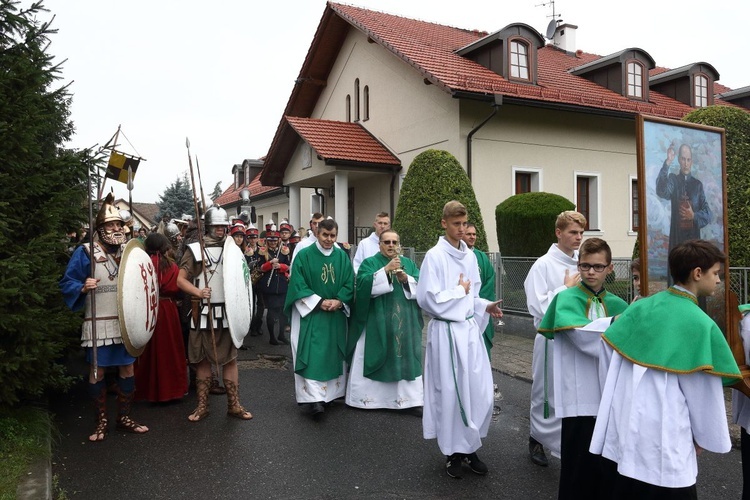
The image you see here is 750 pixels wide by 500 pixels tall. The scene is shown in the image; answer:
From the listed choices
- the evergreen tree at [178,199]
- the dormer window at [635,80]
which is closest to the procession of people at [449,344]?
the dormer window at [635,80]

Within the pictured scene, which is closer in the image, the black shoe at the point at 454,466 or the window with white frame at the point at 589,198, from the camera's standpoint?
the black shoe at the point at 454,466

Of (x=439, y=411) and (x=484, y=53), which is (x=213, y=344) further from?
(x=484, y=53)

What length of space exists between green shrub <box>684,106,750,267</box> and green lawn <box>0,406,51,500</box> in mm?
8020

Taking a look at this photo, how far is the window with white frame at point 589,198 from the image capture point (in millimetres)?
19188

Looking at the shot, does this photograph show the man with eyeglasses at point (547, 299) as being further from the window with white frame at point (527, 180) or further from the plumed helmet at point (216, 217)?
the window with white frame at point (527, 180)

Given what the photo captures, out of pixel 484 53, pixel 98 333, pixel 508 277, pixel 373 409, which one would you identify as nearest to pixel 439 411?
pixel 373 409

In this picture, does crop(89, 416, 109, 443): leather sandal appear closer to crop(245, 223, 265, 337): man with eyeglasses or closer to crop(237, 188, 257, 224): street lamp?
crop(245, 223, 265, 337): man with eyeglasses

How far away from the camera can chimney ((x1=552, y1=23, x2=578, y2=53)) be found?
25.2 meters

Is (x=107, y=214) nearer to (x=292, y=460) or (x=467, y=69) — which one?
(x=292, y=460)

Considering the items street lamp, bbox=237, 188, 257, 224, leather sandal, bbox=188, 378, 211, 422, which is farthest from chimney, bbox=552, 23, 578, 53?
leather sandal, bbox=188, 378, 211, 422

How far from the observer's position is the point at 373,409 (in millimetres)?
6426

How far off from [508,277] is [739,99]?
17.8 metres

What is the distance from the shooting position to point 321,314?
6.45 metres

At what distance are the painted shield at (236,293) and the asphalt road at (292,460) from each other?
2.99 ft
